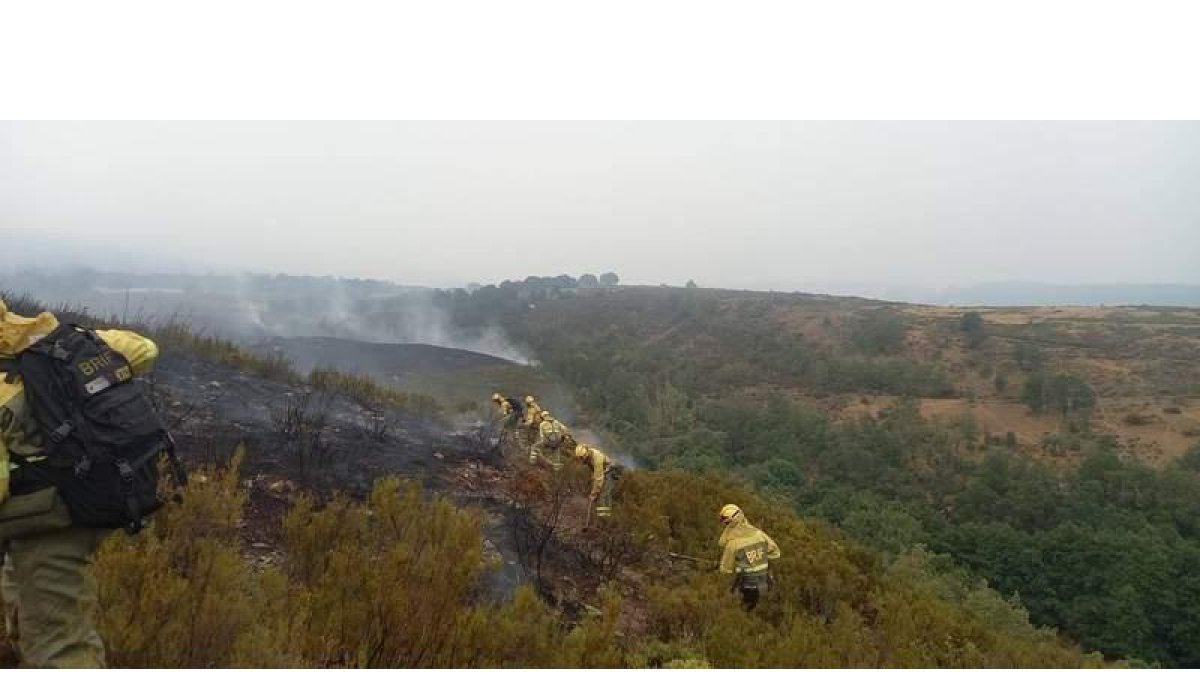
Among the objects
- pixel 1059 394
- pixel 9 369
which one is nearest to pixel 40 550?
pixel 9 369

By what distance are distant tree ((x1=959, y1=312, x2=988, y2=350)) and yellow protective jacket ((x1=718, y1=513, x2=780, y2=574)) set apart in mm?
57439

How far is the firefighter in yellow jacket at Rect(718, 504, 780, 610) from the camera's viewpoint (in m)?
7.71

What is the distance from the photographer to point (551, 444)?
42.7ft

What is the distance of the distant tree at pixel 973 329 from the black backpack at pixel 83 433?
63.7 m

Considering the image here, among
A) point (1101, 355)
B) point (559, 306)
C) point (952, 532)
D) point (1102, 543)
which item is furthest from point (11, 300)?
point (559, 306)

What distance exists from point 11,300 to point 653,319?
80.7 m

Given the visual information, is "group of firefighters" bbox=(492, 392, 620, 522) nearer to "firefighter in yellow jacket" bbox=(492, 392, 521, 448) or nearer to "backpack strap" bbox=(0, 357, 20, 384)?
"firefighter in yellow jacket" bbox=(492, 392, 521, 448)

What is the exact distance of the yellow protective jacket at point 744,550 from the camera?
7773mm

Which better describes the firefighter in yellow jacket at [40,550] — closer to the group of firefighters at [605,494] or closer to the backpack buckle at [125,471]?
the backpack buckle at [125,471]

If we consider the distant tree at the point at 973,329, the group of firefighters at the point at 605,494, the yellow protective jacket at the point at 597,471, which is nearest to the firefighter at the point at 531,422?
the group of firefighters at the point at 605,494

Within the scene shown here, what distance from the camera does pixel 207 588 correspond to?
3602mm

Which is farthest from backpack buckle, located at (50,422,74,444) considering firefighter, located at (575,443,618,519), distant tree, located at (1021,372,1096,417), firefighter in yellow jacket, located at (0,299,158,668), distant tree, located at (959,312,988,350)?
distant tree, located at (959,312,988,350)

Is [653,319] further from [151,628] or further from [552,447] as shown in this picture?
[151,628]

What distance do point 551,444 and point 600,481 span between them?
2.87m
